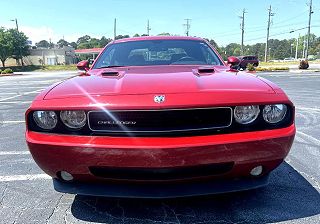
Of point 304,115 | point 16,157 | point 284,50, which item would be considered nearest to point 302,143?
point 304,115

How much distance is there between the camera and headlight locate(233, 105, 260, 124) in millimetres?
2215

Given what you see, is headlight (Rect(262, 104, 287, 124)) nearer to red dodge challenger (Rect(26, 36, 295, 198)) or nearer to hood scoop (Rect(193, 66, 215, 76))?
red dodge challenger (Rect(26, 36, 295, 198))

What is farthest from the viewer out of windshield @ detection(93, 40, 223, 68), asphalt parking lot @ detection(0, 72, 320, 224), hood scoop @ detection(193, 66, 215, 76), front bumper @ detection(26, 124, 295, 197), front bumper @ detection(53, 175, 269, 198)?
windshield @ detection(93, 40, 223, 68)

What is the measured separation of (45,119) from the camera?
229 cm

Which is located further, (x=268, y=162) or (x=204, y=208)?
(x=204, y=208)

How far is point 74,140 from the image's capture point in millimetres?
2154

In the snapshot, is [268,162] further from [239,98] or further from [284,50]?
[284,50]

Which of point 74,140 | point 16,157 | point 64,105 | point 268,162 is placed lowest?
point 16,157

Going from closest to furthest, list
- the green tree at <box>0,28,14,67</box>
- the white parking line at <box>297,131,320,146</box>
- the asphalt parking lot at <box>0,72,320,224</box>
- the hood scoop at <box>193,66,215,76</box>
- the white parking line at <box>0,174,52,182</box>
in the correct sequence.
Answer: the asphalt parking lot at <box>0,72,320,224</box> < the hood scoop at <box>193,66,215,76</box> < the white parking line at <box>0,174,52,182</box> < the white parking line at <box>297,131,320,146</box> < the green tree at <box>0,28,14,67</box>

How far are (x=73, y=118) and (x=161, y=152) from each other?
0.69 metres

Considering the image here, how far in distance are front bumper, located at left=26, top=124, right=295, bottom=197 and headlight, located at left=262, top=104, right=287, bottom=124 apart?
0.30 ft

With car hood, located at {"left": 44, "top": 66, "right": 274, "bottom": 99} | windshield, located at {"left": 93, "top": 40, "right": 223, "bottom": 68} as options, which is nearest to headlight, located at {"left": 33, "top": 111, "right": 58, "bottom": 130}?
car hood, located at {"left": 44, "top": 66, "right": 274, "bottom": 99}

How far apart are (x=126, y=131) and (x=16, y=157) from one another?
8.01 ft

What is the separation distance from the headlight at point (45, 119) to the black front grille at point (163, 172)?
1.45 feet
